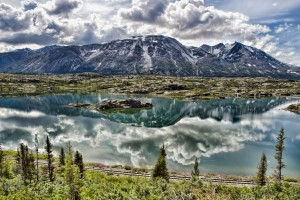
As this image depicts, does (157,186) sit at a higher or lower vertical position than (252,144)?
higher

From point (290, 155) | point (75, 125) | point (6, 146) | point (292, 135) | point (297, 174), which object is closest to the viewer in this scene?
point (297, 174)

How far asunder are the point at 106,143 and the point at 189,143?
3685 centimetres

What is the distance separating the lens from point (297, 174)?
9325 centimetres

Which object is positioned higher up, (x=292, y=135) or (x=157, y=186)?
(x=157, y=186)

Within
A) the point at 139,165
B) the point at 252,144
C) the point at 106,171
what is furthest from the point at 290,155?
the point at 106,171

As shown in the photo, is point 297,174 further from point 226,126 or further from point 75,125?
point 75,125

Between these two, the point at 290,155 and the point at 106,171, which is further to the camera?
the point at 290,155

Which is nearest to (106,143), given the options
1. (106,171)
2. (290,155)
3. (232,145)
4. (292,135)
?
(106,171)

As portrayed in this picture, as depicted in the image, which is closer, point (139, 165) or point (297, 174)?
point (297, 174)

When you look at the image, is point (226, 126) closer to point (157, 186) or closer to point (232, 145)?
point (232, 145)

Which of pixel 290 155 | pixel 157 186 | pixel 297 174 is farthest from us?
pixel 290 155

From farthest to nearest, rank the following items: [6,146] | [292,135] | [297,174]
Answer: [292,135] < [6,146] < [297,174]

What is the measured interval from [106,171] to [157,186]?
36163 millimetres

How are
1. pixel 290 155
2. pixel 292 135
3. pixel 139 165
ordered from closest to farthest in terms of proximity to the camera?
pixel 139 165 → pixel 290 155 → pixel 292 135
